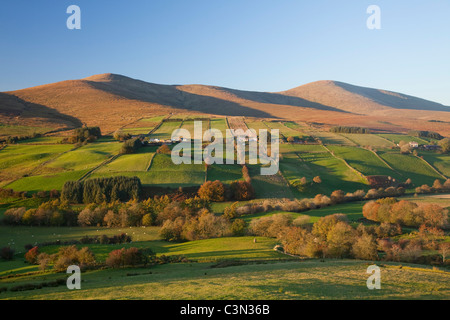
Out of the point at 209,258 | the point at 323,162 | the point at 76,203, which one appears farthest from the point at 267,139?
the point at 209,258

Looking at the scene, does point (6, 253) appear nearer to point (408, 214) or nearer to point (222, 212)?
point (222, 212)

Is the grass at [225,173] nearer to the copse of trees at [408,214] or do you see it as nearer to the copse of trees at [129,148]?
the copse of trees at [129,148]

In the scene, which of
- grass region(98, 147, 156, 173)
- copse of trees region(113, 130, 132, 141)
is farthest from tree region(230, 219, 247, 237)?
copse of trees region(113, 130, 132, 141)

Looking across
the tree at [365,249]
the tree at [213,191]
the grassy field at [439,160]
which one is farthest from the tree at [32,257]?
the grassy field at [439,160]

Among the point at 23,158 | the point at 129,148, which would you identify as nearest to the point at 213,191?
the point at 129,148
